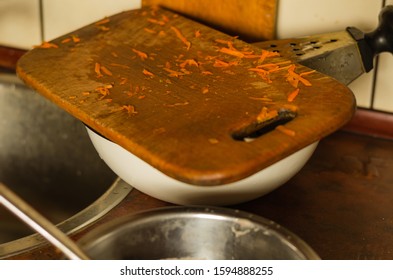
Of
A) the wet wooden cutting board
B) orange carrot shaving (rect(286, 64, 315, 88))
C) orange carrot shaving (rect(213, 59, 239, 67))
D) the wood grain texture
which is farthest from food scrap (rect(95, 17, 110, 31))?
orange carrot shaving (rect(286, 64, 315, 88))

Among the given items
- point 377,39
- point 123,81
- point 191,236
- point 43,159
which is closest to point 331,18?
point 377,39

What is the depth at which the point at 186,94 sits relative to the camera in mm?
837

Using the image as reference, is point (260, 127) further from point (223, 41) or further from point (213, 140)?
point (223, 41)

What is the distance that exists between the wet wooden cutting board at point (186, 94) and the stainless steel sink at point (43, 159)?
220mm

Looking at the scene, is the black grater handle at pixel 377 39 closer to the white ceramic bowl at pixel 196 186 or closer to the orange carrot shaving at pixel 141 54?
the white ceramic bowl at pixel 196 186

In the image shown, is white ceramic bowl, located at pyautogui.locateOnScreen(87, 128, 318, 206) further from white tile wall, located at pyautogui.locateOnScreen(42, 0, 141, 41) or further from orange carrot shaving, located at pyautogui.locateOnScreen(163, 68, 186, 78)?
white tile wall, located at pyautogui.locateOnScreen(42, 0, 141, 41)

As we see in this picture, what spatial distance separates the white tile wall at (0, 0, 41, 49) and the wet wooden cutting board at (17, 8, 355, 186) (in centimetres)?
26

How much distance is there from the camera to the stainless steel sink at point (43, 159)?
1.18 metres

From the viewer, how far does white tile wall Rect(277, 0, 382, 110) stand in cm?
99

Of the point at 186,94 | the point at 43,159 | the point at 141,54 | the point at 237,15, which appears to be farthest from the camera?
the point at 43,159

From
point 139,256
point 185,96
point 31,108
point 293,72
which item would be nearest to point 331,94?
point 293,72

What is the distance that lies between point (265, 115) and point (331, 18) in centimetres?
31
